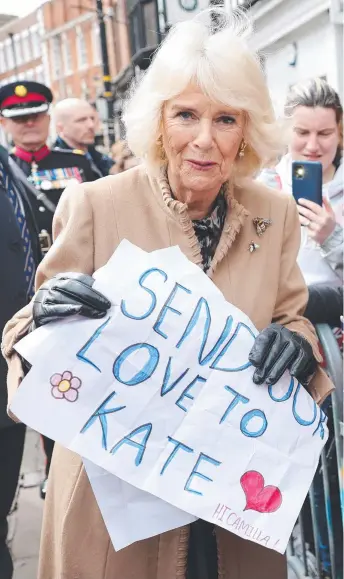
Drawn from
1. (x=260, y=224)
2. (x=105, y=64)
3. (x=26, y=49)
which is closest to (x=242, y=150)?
(x=260, y=224)

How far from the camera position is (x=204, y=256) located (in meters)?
1.75

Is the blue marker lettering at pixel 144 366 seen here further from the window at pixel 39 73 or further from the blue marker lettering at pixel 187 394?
the window at pixel 39 73

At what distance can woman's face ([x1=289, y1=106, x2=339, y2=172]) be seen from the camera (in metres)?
2.68

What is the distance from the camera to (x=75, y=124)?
17.2ft

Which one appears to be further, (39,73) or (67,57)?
(39,73)

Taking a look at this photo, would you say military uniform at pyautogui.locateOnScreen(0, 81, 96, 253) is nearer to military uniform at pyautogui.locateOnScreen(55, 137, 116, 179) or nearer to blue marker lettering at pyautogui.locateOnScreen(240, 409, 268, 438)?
military uniform at pyautogui.locateOnScreen(55, 137, 116, 179)

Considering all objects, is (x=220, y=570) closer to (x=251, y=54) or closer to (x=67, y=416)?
(x=67, y=416)

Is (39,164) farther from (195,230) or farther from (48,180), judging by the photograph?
(195,230)

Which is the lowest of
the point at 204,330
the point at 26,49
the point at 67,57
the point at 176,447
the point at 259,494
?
the point at 259,494

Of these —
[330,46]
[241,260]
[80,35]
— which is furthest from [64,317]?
[80,35]

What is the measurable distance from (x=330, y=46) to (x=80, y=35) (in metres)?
33.4

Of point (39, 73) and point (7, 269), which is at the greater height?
point (39, 73)

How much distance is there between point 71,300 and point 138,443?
1.19 feet

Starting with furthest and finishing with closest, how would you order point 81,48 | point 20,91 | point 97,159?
point 81,48, point 97,159, point 20,91
